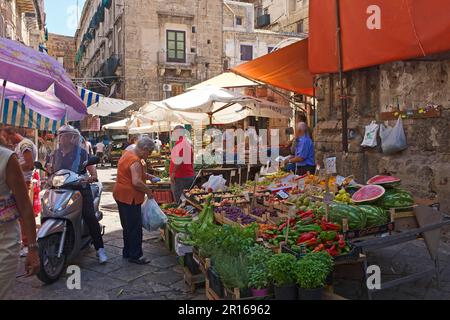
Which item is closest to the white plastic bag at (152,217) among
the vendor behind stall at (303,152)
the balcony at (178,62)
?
the vendor behind stall at (303,152)

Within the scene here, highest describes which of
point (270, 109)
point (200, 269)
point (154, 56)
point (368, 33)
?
point (154, 56)

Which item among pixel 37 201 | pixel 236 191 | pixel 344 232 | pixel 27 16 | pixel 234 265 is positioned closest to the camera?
pixel 234 265

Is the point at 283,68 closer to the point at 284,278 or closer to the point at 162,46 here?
the point at 284,278

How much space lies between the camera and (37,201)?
27.1ft

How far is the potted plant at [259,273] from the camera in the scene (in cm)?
340

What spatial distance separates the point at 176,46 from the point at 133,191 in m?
24.2

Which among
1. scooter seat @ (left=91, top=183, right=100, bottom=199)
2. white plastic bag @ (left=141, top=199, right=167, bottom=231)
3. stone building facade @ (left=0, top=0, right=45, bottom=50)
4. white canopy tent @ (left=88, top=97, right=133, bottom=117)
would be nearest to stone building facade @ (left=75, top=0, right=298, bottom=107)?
stone building facade @ (left=0, top=0, right=45, bottom=50)

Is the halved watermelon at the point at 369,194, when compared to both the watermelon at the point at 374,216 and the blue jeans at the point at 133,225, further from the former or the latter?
the blue jeans at the point at 133,225

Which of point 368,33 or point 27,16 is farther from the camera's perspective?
point 27,16

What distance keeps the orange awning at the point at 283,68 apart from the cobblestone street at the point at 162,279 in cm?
441

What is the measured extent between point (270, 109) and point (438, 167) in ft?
15.5

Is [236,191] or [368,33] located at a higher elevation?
[368,33]

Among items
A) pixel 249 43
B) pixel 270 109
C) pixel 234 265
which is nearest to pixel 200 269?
pixel 234 265

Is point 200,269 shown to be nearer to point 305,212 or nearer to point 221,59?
point 305,212
